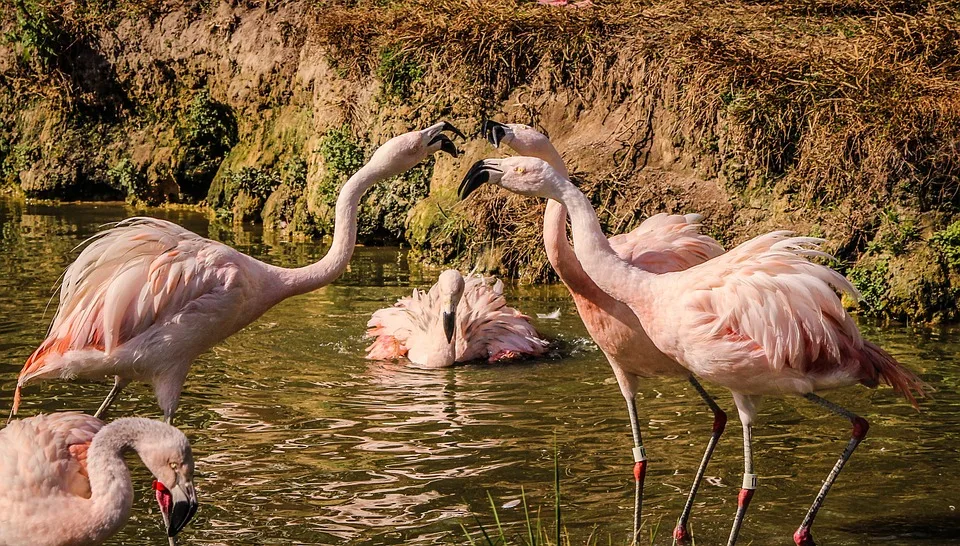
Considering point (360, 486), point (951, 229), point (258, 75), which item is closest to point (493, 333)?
point (360, 486)

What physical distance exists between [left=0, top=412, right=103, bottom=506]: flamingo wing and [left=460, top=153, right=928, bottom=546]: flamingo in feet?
5.41

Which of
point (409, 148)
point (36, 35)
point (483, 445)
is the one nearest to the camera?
point (409, 148)

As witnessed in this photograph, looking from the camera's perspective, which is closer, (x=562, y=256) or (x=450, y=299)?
(x=562, y=256)

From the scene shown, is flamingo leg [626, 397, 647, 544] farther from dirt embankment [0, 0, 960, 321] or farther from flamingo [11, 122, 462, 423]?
dirt embankment [0, 0, 960, 321]

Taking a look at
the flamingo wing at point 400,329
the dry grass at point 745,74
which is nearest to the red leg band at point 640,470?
the flamingo wing at point 400,329

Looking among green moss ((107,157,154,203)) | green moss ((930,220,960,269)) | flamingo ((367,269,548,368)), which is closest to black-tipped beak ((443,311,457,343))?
flamingo ((367,269,548,368))

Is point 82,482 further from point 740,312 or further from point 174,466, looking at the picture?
point 740,312

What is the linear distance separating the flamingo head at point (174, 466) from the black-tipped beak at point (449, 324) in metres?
4.02

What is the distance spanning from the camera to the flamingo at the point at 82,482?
4.08 m

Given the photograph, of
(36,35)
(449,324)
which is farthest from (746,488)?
(36,35)

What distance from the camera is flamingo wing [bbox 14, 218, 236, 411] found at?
216 inches

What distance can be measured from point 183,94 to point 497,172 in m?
9.91

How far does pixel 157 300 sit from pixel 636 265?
2.02 m

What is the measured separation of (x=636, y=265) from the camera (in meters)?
5.52
